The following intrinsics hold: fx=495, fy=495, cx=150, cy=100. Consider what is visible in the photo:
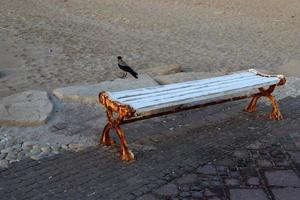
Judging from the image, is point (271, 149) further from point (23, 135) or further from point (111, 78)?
point (111, 78)

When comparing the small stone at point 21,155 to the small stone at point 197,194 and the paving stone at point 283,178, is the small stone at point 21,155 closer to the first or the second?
the small stone at point 197,194

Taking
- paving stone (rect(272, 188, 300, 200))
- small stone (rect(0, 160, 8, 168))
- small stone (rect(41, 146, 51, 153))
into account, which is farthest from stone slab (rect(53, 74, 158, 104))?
paving stone (rect(272, 188, 300, 200))

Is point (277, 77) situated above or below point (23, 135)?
above

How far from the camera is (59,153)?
4316 millimetres

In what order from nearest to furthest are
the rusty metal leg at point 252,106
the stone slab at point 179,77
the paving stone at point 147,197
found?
the paving stone at point 147,197
the rusty metal leg at point 252,106
the stone slab at point 179,77

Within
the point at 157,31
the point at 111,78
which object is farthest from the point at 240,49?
the point at 111,78

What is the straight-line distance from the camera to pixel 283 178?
3.96 metres

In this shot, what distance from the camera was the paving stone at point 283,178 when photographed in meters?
3.87

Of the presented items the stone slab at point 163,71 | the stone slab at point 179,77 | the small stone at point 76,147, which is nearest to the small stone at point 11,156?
the small stone at point 76,147

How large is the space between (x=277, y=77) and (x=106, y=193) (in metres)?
2.58

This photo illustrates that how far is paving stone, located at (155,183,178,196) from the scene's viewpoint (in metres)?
3.66

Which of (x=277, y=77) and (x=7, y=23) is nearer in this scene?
(x=277, y=77)

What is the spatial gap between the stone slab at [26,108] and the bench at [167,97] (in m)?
0.88

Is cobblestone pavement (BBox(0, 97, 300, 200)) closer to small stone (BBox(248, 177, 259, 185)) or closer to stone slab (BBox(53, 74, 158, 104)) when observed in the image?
small stone (BBox(248, 177, 259, 185))
